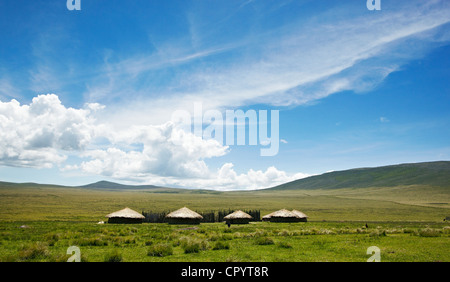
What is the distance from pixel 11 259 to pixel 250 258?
10352 mm

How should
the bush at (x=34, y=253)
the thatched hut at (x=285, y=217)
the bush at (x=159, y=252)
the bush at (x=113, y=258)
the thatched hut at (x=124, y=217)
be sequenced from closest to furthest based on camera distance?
the bush at (x=113, y=258) → the bush at (x=34, y=253) → the bush at (x=159, y=252) → the thatched hut at (x=124, y=217) → the thatched hut at (x=285, y=217)

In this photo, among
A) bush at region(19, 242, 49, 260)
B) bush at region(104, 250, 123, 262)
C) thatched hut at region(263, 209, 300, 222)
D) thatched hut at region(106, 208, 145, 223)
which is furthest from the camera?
thatched hut at region(263, 209, 300, 222)

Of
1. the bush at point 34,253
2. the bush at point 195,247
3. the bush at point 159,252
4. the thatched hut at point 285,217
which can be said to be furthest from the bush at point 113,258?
the thatched hut at point 285,217

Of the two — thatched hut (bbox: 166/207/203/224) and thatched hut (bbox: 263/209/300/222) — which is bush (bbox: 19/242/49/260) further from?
thatched hut (bbox: 263/209/300/222)

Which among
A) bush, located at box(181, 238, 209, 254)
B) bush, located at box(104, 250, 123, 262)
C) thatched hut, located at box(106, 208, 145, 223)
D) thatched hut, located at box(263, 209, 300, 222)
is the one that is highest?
bush, located at box(104, 250, 123, 262)

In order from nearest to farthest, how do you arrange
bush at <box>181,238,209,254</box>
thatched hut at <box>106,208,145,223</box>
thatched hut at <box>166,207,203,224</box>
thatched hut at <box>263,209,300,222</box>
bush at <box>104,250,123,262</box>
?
bush at <box>104,250,123,262</box> < bush at <box>181,238,209,254</box> < thatched hut at <box>166,207,203,224</box> < thatched hut at <box>106,208,145,223</box> < thatched hut at <box>263,209,300,222</box>

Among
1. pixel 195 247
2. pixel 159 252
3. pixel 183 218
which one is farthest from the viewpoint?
A: pixel 183 218

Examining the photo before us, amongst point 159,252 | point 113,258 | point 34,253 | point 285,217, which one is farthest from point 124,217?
point 113,258

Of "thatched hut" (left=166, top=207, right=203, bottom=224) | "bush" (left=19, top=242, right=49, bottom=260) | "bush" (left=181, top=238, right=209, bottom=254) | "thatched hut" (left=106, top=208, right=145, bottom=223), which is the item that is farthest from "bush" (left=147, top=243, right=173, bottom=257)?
"thatched hut" (left=106, top=208, right=145, bottom=223)

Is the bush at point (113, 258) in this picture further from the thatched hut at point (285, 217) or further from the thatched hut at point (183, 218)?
the thatched hut at point (285, 217)

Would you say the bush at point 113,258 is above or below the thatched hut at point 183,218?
above

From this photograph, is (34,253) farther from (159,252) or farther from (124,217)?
(124,217)
